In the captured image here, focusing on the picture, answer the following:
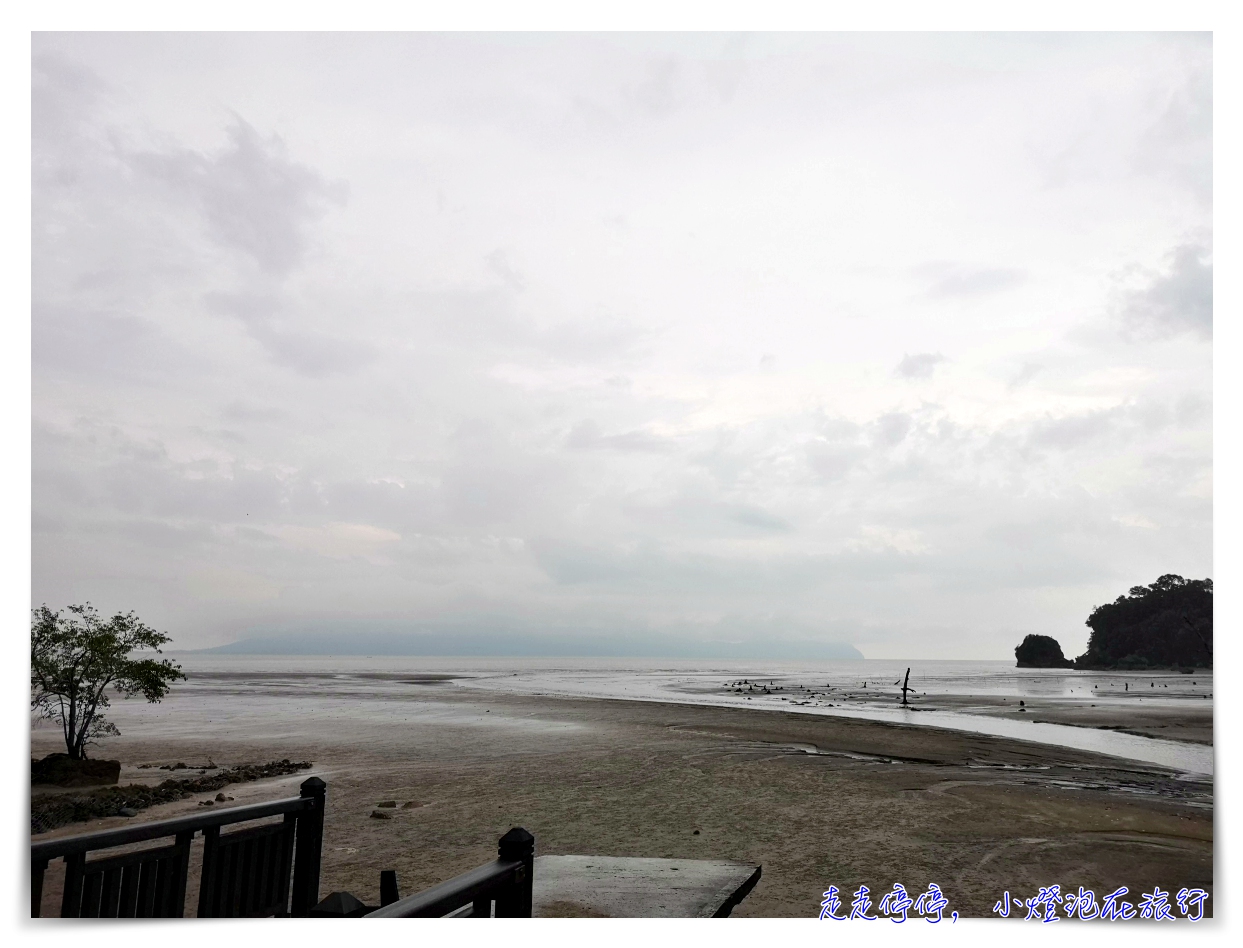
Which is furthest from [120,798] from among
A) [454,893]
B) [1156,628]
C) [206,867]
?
[1156,628]

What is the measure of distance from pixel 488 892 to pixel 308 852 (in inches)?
113

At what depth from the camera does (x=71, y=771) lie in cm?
1636

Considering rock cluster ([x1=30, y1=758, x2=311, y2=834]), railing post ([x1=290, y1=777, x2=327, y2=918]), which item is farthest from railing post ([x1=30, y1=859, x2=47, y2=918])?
rock cluster ([x1=30, y1=758, x2=311, y2=834])

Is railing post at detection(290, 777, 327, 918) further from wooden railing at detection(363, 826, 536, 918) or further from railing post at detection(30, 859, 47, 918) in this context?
wooden railing at detection(363, 826, 536, 918)

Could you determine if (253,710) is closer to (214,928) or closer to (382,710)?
(382,710)

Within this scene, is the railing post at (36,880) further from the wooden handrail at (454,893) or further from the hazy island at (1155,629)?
the hazy island at (1155,629)

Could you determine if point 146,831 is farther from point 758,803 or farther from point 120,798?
point 120,798

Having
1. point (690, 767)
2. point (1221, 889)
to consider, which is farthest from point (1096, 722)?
point (1221, 889)

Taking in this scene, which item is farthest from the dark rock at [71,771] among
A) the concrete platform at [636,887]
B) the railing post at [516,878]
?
the railing post at [516,878]

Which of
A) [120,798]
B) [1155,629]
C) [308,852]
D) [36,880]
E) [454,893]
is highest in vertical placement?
[454,893]

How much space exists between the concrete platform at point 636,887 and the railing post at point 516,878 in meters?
2.39

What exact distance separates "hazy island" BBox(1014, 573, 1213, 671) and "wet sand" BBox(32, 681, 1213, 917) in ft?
353

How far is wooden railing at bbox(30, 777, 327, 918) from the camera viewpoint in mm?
4656

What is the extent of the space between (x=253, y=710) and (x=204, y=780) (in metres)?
24.7
